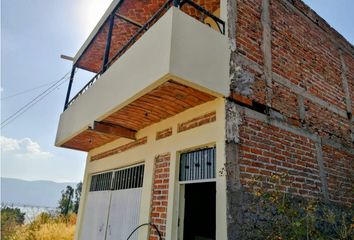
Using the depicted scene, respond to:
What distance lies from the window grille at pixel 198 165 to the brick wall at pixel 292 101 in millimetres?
419

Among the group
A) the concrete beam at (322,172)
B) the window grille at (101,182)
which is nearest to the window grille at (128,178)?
the window grille at (101,182)

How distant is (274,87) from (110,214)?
4.65m

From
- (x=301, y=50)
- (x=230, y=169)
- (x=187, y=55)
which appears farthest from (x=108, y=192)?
(x=301, y=50)

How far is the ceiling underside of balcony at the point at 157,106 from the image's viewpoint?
3.58 m

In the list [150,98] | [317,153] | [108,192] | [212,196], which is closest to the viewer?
[150,98]

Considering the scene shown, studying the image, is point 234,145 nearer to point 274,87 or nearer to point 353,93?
point 274,87

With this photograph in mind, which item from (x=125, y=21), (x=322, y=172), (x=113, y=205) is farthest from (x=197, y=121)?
(x=125, y=21)

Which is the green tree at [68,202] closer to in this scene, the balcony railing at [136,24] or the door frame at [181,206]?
the balcony railing at [136,24]

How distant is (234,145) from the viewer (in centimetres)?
346

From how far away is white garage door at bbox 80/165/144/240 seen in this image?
5.16m

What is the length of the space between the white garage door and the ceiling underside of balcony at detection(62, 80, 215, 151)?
1086 millimetres

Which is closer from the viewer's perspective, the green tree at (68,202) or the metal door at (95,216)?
the metal door at (95,216)

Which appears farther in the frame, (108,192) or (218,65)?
(108,192)

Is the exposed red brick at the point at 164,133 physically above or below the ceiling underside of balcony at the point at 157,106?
below
